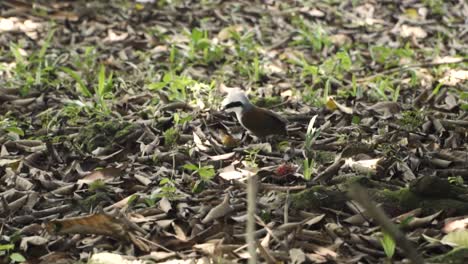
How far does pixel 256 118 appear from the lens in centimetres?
396

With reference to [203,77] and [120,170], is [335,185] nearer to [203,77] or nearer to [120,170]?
[120,170]

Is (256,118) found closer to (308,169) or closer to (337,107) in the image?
(308,169)

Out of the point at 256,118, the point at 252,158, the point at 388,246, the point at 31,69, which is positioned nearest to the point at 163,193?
the point at 252,158

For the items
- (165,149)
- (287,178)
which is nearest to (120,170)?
(165,149)

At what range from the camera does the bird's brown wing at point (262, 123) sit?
397cm

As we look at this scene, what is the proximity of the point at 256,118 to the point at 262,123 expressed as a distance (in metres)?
0.04

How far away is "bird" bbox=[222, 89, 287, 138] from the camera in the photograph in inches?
156

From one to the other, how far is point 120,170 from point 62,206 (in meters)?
0.43

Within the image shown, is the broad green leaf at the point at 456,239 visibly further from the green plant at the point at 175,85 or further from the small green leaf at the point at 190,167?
the green plant at the point at 175,85

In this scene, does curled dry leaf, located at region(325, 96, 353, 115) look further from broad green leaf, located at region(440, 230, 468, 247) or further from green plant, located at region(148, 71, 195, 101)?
broad green leaf, located at region(440, 230, 468, 247)

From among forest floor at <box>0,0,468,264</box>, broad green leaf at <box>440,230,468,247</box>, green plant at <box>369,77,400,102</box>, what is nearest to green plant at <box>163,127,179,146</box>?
forest floor at <box>0,0,468,264</box>

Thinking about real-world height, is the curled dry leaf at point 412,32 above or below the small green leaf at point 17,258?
above

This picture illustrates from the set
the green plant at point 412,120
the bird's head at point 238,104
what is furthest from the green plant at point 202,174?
the green plant at point 412,120

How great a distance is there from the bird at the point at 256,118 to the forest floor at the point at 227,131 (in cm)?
11
